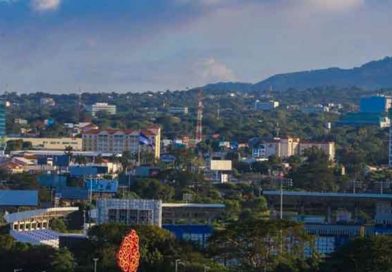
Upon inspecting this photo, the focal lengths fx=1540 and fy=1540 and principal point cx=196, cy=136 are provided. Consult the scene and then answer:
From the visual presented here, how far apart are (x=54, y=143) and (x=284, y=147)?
A: 1306 cm

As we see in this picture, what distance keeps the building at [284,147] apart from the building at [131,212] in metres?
41.8

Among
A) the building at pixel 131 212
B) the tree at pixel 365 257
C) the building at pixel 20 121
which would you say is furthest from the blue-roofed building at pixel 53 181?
the building at pixel 20 121

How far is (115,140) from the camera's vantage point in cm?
8662

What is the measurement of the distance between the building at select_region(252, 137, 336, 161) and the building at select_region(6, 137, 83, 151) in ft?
33.3

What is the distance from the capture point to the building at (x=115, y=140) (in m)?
84.1

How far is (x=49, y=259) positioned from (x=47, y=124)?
73580mm

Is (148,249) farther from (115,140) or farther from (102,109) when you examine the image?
(102,109)

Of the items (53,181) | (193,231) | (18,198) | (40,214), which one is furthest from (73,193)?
(193,231)

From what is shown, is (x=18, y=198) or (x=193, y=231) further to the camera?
(x=18, y=198)

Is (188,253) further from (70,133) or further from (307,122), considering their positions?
(307,122)

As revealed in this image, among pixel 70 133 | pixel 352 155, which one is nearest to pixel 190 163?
pixel 352 155

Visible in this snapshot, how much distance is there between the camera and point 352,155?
76.4 m

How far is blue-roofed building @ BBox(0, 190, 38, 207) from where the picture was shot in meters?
48.4

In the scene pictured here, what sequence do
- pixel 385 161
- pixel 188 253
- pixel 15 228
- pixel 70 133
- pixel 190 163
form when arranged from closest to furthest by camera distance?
1. pixel 188 253
2. pixel 15 228
3. pixel 190 163
4. pixel 385 161
5. pixel 70 133
